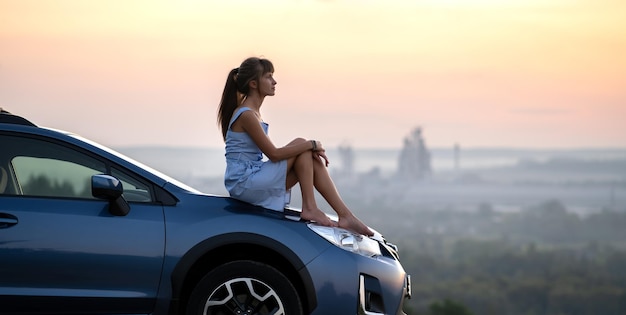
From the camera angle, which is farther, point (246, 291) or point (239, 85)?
point (239, 85)

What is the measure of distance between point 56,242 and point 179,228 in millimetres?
630

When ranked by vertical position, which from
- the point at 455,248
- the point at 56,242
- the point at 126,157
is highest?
the point at 126,157

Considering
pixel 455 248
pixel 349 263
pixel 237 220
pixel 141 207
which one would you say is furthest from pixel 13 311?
pixel 455 248

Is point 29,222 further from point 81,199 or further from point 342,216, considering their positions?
point 342,216

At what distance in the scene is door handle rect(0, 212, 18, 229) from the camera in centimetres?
521

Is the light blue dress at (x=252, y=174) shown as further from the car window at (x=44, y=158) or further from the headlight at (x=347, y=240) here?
the car window at (x=44, y=158)

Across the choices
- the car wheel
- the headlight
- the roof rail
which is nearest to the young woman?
the headlight

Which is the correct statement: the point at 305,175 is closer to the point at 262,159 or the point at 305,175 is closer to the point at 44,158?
the point at 262,159

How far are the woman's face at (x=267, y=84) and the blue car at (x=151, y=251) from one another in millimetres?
1113

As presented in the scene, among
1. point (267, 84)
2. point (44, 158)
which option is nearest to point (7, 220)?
point (44, 158)

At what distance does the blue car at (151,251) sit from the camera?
5211mm

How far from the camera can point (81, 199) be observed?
17.5 ft

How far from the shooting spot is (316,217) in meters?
5.77

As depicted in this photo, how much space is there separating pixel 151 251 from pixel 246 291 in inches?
21.4
